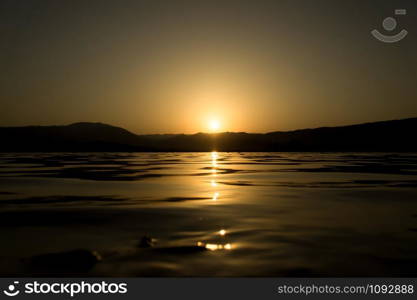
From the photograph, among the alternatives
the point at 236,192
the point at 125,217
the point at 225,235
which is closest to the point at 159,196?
the point at 236,192

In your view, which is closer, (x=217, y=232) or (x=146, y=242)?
(x=146, y=242)

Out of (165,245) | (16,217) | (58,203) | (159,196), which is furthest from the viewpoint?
(159,196)

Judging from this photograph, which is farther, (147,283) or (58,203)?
(58,203)

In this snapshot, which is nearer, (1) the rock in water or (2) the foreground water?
(2) the foreground water

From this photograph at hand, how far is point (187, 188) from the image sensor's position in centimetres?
2248

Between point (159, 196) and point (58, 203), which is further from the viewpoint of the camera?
point (159, 196)

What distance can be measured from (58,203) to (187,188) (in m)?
7.51

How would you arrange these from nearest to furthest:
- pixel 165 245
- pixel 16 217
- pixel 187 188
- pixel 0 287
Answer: pixel 0 287
pixel 165 245
pixel 16 217
pixel 187 188

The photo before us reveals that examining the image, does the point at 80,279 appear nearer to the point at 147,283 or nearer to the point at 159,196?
the point at 147,283

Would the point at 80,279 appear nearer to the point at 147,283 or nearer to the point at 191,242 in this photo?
the point at 147,283

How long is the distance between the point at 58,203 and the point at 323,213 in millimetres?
9452

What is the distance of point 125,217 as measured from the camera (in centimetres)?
1341

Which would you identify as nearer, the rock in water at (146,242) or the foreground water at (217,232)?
the foreground water at (217,232)

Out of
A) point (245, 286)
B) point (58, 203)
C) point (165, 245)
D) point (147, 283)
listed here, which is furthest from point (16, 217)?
point (245, 286)
